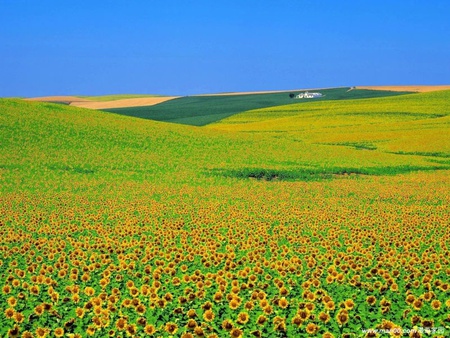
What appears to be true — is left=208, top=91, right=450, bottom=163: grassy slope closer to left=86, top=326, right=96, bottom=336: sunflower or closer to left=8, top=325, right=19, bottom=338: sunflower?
left=86, top=326, right=96, bottom=336: sunflower

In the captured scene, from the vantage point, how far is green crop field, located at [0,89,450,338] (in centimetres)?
805

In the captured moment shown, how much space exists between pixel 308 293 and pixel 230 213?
979 cm

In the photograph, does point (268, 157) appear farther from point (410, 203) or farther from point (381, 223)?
point (381, 223)

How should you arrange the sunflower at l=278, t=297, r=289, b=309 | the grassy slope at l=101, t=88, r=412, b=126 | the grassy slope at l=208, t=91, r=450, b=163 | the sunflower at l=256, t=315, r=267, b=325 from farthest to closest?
the grassy slope at l=101, t=88, r=412, b=126 → the grassy slope at l=208, t=91, r=450, b=163 → the sunflower at l=278, t=297, r=289, b=309 → the sunflower at l=256, t=315, r=267, b=325

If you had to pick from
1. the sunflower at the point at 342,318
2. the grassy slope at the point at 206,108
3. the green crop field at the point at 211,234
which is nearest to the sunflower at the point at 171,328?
the green crop field at the point at 211,234

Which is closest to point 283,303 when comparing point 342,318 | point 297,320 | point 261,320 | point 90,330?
point 297,320

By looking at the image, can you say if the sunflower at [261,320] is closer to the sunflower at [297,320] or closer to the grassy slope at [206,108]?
the sunflower at [297,320]

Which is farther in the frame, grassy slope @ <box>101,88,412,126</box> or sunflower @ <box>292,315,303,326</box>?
grassy slope @ <box>101,88,412,126</box>

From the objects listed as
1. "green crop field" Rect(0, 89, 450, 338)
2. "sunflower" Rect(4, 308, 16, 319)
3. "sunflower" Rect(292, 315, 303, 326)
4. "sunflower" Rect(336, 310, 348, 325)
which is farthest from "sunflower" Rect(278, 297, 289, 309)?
"sunflower" Rect(4, 308, 16, 319)

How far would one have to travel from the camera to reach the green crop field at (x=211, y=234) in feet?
26.4

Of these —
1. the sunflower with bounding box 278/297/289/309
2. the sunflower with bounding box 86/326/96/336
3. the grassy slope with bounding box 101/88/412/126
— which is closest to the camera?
the sunflower with bounding box 86/326/96/336

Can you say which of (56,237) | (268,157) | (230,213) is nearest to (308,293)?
(56,237)

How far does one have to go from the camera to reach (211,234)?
48.0 ft

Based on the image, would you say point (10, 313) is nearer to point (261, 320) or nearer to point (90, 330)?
point (90, 330)
